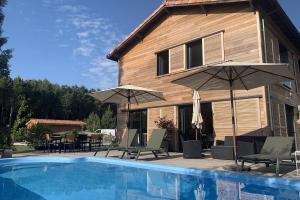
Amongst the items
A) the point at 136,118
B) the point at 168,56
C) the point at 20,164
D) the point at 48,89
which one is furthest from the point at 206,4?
the point at 48,89

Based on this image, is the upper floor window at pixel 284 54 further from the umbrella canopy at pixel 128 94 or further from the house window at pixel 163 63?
the umbrella canopy at pixel 128 94

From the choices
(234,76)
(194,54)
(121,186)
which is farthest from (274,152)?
(194,54)

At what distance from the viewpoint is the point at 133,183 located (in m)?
6.90

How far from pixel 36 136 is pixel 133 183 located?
11.4 metres

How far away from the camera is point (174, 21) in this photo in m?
14.9

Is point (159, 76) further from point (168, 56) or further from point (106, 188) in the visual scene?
point (106, 188)

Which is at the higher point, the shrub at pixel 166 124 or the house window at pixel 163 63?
the house window at pixel 163 63

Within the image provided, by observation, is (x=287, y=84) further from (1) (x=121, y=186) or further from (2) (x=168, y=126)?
(1) (x=121, y=186)

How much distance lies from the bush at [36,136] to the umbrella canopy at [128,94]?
655 cm

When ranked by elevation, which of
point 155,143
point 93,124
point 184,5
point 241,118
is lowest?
point 155,143

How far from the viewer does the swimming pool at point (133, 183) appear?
18.1 feet

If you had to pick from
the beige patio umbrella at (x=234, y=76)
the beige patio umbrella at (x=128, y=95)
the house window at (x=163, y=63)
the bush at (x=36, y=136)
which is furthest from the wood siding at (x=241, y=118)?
the bush at (x=36, y=136)

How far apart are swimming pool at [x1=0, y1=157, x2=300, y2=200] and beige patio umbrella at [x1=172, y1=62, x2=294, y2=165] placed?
1.41 meters

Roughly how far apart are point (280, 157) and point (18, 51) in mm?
23984
